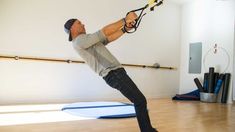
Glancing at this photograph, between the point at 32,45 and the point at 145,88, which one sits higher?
the point at 32,45

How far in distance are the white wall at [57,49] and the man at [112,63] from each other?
269 centimetres

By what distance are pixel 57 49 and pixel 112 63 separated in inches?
119

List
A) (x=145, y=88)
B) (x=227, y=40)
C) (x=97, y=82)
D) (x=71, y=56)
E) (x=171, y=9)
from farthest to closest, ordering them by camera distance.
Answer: (x=171, y=9)
(x=145, y=88)
(x=227, y=40)
(x=97, y=82)
(x=71, y=56)

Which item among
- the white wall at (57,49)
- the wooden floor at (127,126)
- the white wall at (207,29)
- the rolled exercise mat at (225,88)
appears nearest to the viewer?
the wooden floor at (127,126)

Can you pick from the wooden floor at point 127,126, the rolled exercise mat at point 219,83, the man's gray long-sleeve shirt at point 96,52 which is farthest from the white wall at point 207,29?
the man's gray long-sleeve shirt at point 96,52

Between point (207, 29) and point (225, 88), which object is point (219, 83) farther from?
point (207, 29)

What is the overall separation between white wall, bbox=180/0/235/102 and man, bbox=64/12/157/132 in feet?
14.7

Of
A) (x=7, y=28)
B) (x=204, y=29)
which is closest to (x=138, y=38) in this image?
(x=204, y=29)

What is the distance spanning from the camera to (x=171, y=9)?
7012mm

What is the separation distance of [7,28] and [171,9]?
4.52m

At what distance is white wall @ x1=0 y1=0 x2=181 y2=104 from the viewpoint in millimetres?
4484

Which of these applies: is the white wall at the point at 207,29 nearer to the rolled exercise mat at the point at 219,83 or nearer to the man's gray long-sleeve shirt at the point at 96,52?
the rolled exercise mat at the point at 219,83

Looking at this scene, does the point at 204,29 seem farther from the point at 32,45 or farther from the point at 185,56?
the point at 32,45

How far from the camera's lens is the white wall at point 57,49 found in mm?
4484
